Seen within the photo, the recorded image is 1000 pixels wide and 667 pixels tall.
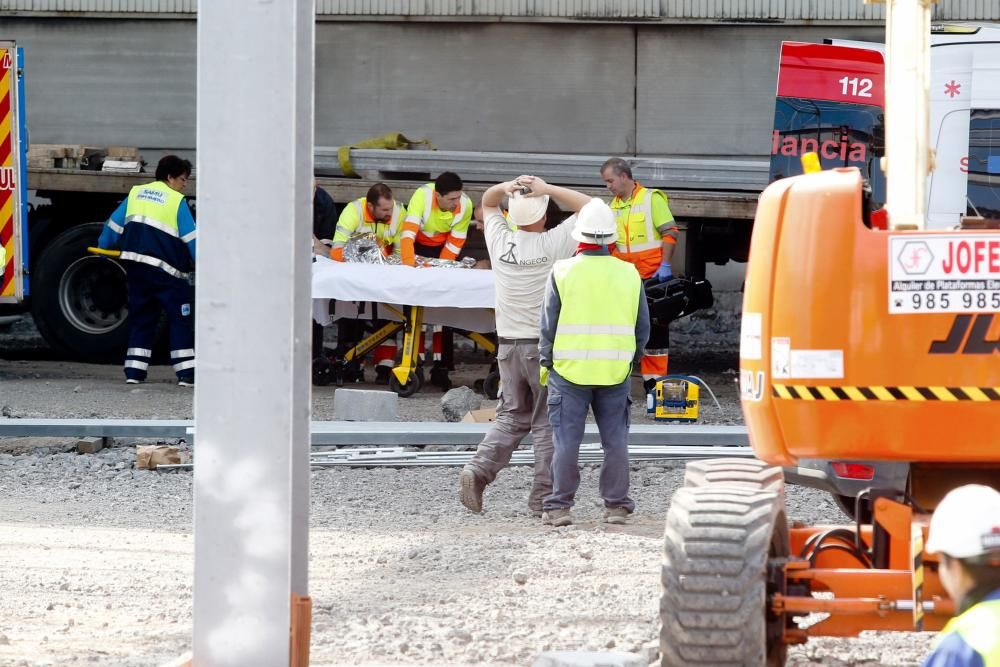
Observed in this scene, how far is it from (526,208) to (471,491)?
5.31 feet

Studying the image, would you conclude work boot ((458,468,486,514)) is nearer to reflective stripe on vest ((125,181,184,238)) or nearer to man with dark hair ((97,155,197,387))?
man with dark hair ((97,155,197,387))

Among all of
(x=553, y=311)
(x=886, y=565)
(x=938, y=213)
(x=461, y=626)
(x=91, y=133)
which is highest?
(x=91, y=133)

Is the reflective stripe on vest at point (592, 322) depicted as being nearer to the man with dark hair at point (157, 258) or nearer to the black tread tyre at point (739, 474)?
the black tread tyre at point (739, 474)

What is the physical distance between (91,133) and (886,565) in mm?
16958

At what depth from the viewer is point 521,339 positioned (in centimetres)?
870

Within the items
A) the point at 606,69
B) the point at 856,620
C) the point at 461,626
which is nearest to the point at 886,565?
the point at 856,620

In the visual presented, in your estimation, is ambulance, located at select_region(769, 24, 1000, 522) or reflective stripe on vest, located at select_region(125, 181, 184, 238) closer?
ambulance, located at select_region(769, 24, 1000, 522)

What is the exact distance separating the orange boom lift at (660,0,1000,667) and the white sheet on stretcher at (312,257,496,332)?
7847mm

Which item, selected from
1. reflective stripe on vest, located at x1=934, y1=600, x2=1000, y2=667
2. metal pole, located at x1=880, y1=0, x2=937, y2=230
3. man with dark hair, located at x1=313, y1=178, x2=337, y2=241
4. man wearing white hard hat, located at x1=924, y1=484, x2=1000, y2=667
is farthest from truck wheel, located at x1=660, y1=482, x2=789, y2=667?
man with dark hair, located at x1=313, y1=178, x2=337, y2=241

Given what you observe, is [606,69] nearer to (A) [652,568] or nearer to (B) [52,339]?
(B) [52,339]

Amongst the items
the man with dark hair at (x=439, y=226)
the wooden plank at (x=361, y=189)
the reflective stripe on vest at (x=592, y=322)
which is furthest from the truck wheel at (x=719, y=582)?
the wooden plank at (x=361, y=189)

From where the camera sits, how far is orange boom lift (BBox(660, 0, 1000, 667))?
4.26m

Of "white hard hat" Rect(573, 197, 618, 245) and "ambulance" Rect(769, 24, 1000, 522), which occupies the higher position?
"ambulance" Rect(769, 24, 1000, 522)

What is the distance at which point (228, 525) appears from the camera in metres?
4.70
